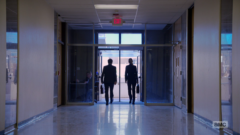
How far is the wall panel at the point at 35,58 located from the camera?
4766mm

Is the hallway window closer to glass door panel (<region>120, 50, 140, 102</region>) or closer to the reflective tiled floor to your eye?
glass door panel (<region>120, 50, 140, 102</region>)

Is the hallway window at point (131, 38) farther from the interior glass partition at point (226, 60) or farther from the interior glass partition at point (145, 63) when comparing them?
the interior glass partition at point (226, 60)

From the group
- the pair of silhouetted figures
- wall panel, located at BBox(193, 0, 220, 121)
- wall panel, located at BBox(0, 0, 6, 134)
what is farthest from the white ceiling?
wall panel, located at BBox(0, 0, 6, 134)

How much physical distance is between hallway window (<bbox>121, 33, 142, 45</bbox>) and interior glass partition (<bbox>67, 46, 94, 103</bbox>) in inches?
57.6

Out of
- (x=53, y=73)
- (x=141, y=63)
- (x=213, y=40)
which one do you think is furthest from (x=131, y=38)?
(x=213, y=40)

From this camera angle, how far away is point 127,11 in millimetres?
7199

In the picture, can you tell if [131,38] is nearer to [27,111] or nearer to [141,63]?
[141,63]

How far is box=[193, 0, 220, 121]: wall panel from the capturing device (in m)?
4.59

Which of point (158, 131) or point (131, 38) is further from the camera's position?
point (131, 38)

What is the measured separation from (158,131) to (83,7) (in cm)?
433

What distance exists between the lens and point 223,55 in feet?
14.2

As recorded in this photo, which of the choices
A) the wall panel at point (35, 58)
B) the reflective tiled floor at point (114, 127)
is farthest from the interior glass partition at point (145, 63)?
the reflective tiled floor at point (114, 127)

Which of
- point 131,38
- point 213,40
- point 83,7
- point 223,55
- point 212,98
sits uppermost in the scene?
point 83,7

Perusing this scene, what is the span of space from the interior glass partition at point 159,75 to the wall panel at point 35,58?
12.4 ft
